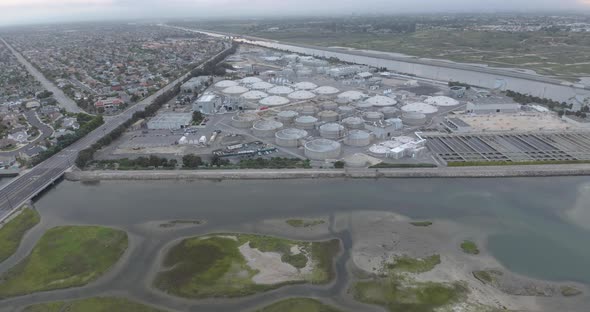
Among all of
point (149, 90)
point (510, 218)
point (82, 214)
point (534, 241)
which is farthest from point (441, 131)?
point (149, 90)

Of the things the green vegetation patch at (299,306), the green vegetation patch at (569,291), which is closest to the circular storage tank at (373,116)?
the green vegetation patch at (569,291)

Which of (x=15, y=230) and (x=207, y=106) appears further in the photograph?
(x=207, y=106)

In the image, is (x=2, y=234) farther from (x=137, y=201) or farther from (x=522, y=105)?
(x=522, y=105)

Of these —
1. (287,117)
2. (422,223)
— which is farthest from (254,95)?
(422,223)

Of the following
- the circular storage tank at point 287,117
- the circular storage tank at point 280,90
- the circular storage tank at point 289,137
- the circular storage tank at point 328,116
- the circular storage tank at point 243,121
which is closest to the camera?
the circular storage tank at point 289,137

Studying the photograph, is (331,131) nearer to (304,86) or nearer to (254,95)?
(254,95)

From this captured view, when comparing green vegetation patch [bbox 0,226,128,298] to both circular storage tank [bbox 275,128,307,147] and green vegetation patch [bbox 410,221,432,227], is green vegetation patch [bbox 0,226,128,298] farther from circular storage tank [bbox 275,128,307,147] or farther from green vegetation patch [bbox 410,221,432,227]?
green vegetation patch [bbox 410,221,432,227]

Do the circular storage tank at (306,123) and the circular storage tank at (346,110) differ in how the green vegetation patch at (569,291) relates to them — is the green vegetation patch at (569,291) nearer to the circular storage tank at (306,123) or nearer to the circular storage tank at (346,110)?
the circular storage tank at (306,123)
